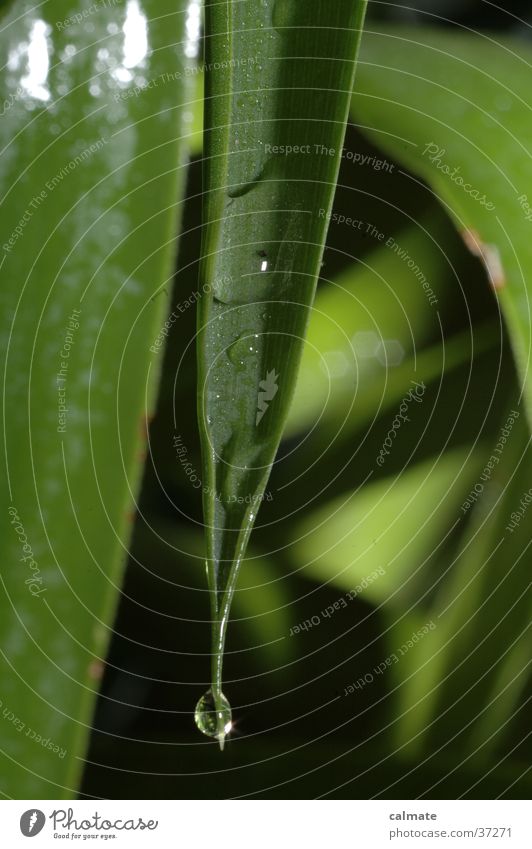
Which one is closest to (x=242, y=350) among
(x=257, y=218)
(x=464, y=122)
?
(x=257, y=218)

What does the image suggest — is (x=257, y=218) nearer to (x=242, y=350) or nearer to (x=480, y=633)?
(x=242, y=350)

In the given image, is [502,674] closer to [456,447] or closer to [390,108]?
[456,447]

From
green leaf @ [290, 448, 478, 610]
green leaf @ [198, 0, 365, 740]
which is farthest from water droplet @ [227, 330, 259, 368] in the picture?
green leaf @ [290, 448, 478, 610]

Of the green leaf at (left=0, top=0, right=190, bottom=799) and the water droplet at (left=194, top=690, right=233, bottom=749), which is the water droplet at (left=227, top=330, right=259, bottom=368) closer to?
the green leaf at (left=0, top=0, right=190, bottom=799)

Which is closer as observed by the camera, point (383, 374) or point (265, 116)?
point (265, 116)

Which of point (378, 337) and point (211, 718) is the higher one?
point (378, 337)

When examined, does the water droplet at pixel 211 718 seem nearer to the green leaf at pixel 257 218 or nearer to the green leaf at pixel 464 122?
the green leaf at pixel 257 218
